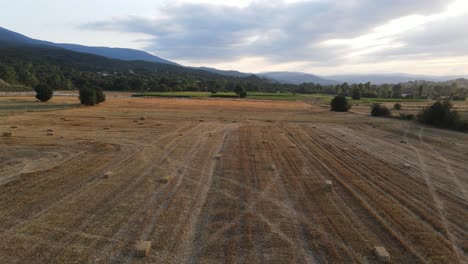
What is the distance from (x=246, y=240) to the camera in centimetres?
700

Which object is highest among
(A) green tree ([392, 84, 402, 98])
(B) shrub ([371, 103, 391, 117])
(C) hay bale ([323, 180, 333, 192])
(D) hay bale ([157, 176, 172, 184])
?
(A) green tree ([392, 84, 402, 98])

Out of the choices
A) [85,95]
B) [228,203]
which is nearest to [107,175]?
[228,203]

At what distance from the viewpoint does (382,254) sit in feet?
20.7

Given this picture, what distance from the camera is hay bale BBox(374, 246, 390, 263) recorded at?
245 inches

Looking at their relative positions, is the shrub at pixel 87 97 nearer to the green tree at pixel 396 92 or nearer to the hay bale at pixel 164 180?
the hay bale at pixel 164 180

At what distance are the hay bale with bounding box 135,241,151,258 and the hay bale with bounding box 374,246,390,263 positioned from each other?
4997 mm

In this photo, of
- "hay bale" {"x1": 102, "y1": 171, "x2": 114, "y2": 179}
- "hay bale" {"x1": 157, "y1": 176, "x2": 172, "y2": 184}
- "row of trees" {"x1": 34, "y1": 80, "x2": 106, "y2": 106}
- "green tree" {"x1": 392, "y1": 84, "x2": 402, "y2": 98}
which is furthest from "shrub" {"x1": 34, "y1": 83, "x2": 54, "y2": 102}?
"green tree" {"x1": 392, "y1": 84, "x2": 402, "y2": 98}

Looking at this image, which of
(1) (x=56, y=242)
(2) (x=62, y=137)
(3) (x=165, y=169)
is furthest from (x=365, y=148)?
(2) (x=62, y=137)

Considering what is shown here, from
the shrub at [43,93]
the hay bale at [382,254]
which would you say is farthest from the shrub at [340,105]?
the shrub at [43,93]

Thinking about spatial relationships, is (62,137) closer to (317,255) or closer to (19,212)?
(19,212)

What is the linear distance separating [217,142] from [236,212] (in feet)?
37.7

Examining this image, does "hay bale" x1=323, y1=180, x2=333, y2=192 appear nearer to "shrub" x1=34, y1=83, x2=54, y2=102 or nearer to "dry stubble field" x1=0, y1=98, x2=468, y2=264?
"dry stubble field" x1=0, y1=98, x2=468, y2=264

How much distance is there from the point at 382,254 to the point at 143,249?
5155 millimetres

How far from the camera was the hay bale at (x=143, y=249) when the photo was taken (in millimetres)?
6273
